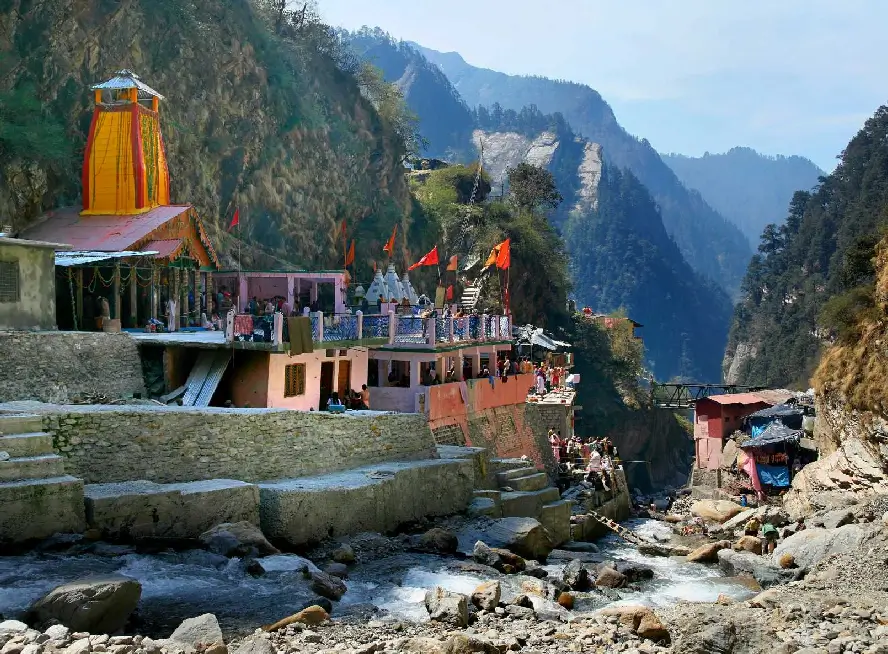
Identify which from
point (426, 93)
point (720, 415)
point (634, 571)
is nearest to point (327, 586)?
point (634, 571)

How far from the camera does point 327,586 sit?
1534cm

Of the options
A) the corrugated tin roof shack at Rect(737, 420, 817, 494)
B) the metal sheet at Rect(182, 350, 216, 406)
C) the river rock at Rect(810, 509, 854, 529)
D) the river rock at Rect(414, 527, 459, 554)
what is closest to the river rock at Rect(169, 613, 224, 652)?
the river rock at Rect(414, 527, 459, 554)

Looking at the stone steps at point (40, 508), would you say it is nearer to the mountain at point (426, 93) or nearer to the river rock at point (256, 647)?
the river rock at point (256, 647)

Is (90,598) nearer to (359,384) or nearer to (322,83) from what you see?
(359,384)

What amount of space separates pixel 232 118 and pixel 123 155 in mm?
12758

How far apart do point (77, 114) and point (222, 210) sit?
7974mm

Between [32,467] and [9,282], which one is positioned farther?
[9,282]

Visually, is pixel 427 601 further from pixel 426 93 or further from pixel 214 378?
pixel 426 93

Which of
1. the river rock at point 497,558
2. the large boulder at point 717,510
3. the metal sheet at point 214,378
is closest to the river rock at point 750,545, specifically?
the large boulder at point 717,510

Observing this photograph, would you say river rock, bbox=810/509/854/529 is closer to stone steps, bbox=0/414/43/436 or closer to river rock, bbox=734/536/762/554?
river rock, bbox=734/536/762/554

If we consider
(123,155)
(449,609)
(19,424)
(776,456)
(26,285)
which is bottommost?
(776,456)

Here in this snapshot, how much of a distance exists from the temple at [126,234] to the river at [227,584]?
11189mm

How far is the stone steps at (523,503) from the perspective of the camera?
24.2 m

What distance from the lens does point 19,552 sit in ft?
45.7
